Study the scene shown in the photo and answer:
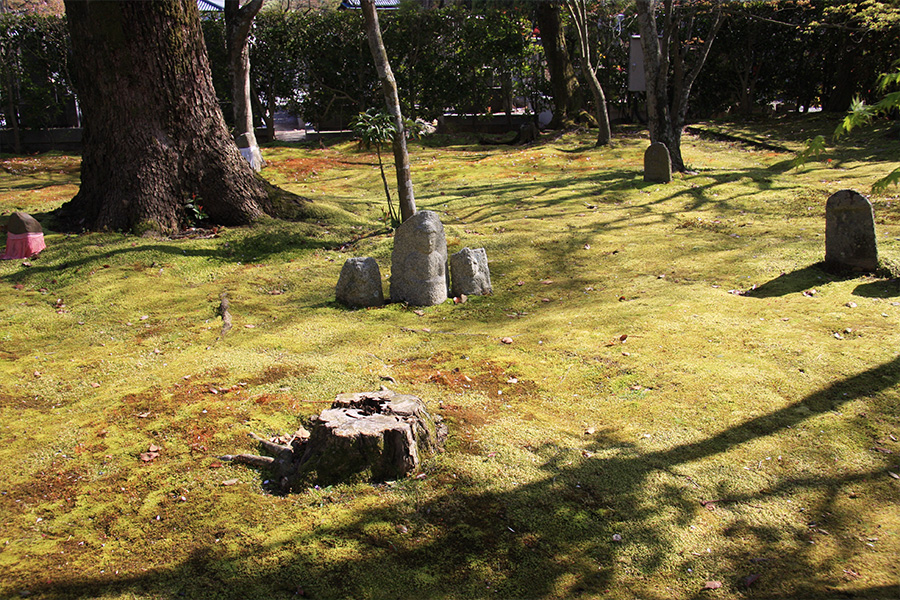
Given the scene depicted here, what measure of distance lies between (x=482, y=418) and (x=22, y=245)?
674cm

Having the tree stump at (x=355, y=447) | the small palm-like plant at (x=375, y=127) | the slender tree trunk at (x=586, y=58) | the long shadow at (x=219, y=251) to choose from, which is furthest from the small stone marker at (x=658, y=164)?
the tree stump at (x=355, y=447)

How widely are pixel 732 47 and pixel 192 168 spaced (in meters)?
17.2

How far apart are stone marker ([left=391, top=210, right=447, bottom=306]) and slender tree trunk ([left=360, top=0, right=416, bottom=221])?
1973 mm

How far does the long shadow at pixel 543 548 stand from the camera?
2.92m

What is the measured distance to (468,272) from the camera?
7184mm

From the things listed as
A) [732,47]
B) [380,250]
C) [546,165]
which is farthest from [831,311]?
[732,47]

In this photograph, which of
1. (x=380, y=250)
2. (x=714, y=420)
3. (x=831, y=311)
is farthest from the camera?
(x=380, y=250)

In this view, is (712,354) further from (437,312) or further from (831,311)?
(437,312)

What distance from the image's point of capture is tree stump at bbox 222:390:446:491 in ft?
11.7

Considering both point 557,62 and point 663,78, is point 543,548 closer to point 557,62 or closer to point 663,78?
point 663,78

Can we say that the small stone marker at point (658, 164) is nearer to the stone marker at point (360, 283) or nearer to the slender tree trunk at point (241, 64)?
the stone marker at point (360, 283)

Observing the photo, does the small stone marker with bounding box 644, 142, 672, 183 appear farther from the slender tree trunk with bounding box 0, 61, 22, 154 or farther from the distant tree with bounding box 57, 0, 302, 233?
the slender tree trunk with bounding box 0, 61, 22, 154

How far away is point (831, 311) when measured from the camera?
6.05 meters

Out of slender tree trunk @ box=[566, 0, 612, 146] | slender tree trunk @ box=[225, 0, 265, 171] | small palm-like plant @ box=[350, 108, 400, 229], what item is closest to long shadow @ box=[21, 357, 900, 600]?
small palm-like plant @ box=[350, 108, 400, 229]
